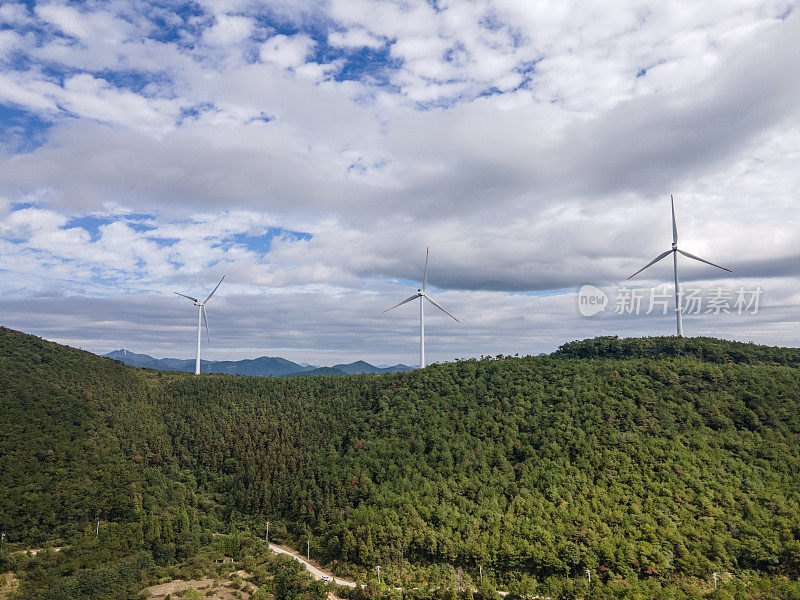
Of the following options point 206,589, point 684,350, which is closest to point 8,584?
point 206,589

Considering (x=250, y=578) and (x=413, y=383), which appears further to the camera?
(x=413, y=383)

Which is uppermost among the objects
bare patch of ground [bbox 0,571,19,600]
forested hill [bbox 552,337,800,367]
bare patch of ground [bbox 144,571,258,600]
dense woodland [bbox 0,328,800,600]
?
forested hill [bbox 552,337,800,367]

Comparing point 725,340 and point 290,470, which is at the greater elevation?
point 725,340

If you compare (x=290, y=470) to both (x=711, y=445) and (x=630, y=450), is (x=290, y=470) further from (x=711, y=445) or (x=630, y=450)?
(x=711, y=445)

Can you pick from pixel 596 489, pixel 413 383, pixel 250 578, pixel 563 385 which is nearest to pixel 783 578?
pixel 596 489

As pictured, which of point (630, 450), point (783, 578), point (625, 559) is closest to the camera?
point (783, 578)

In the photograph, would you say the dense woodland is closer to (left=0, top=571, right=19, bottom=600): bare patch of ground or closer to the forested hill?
the forested hill

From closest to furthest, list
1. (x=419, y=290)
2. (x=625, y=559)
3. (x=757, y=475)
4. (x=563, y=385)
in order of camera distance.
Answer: (x=625, y=559)
(x=757, y=475)
(x=563, y=385)
(x=419, y=290)

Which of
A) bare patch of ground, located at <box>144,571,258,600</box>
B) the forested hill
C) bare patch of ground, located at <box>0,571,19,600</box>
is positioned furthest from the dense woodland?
bare patch of ground, located at <box>144,571,258,600</box>
